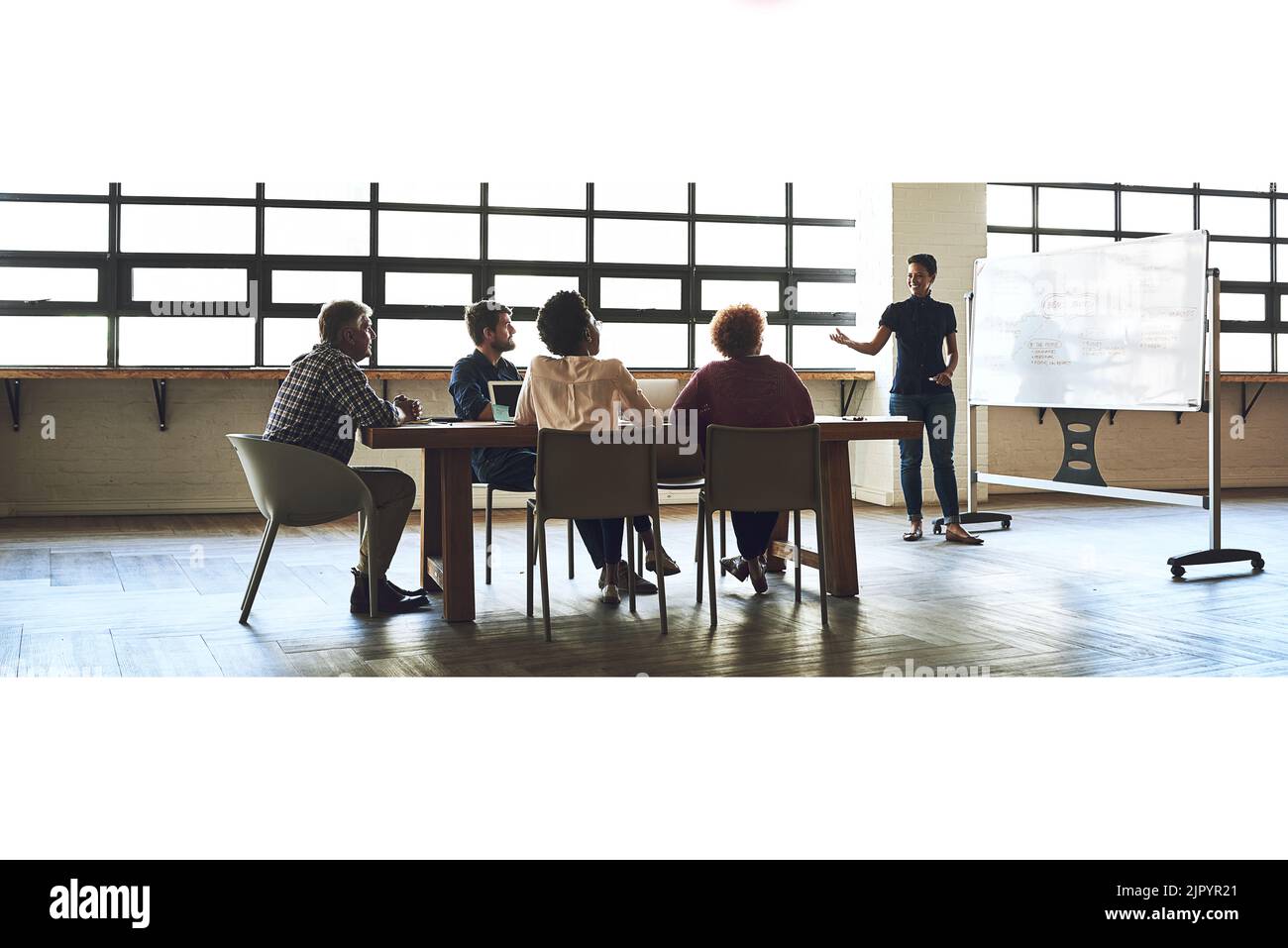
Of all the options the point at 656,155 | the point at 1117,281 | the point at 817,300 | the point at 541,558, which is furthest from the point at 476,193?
the point at 656,155

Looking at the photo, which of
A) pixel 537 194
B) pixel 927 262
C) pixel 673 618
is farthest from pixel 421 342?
pixel 673 618

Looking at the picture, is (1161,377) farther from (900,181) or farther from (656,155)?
(656,155)

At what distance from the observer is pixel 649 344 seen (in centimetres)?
762

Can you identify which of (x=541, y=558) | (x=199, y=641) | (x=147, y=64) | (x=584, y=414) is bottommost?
(x=199, y=641)

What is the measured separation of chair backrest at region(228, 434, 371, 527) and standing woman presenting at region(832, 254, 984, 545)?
2960mm

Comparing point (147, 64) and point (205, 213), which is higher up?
point (205, 213)

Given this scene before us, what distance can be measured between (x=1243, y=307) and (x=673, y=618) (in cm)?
687

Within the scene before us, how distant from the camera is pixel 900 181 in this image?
7.38m

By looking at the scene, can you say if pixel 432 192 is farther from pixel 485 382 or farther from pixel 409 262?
pixel 485 382

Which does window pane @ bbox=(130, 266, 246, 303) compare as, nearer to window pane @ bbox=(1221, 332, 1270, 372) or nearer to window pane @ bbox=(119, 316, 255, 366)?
window pane @ bbox=(119, 316, 255, 366)

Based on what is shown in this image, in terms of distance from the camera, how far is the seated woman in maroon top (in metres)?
3.83

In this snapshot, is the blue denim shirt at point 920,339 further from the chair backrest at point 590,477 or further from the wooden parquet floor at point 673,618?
the chair backrest at point 590,477
